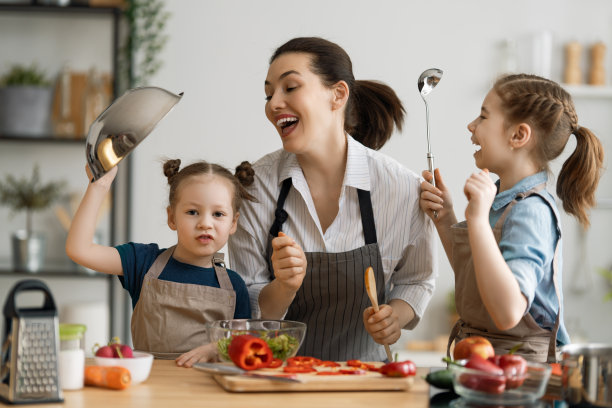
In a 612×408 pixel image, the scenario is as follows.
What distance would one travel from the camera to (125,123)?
143 centimetres

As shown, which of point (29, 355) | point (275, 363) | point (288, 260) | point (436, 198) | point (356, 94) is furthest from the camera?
point (356, 94)

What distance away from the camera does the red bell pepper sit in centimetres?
126

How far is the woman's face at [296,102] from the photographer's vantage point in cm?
204

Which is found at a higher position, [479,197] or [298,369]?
[479,197]

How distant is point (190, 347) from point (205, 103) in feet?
7.80

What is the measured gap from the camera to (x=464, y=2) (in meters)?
3.99

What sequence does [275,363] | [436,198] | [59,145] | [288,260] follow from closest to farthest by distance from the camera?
[275,363] < [288,260] < [436,198] < [59,145]

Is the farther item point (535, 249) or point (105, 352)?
point (535, 249)

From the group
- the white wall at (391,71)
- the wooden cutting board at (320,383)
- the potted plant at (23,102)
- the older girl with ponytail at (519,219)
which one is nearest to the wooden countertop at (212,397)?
the wooden cutting board at (320,383)

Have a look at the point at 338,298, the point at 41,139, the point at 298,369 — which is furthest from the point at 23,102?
the point at 298,369

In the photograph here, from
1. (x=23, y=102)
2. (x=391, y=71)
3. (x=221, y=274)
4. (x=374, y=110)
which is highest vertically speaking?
(x=391, y=71)

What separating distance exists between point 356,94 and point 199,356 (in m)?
1.02

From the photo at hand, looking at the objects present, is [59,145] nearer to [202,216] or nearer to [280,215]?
[280,215]

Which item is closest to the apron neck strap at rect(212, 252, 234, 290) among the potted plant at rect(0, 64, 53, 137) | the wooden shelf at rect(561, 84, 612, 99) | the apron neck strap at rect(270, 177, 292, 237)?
the apron neck strap at rect(270, 177, 292, 237)
